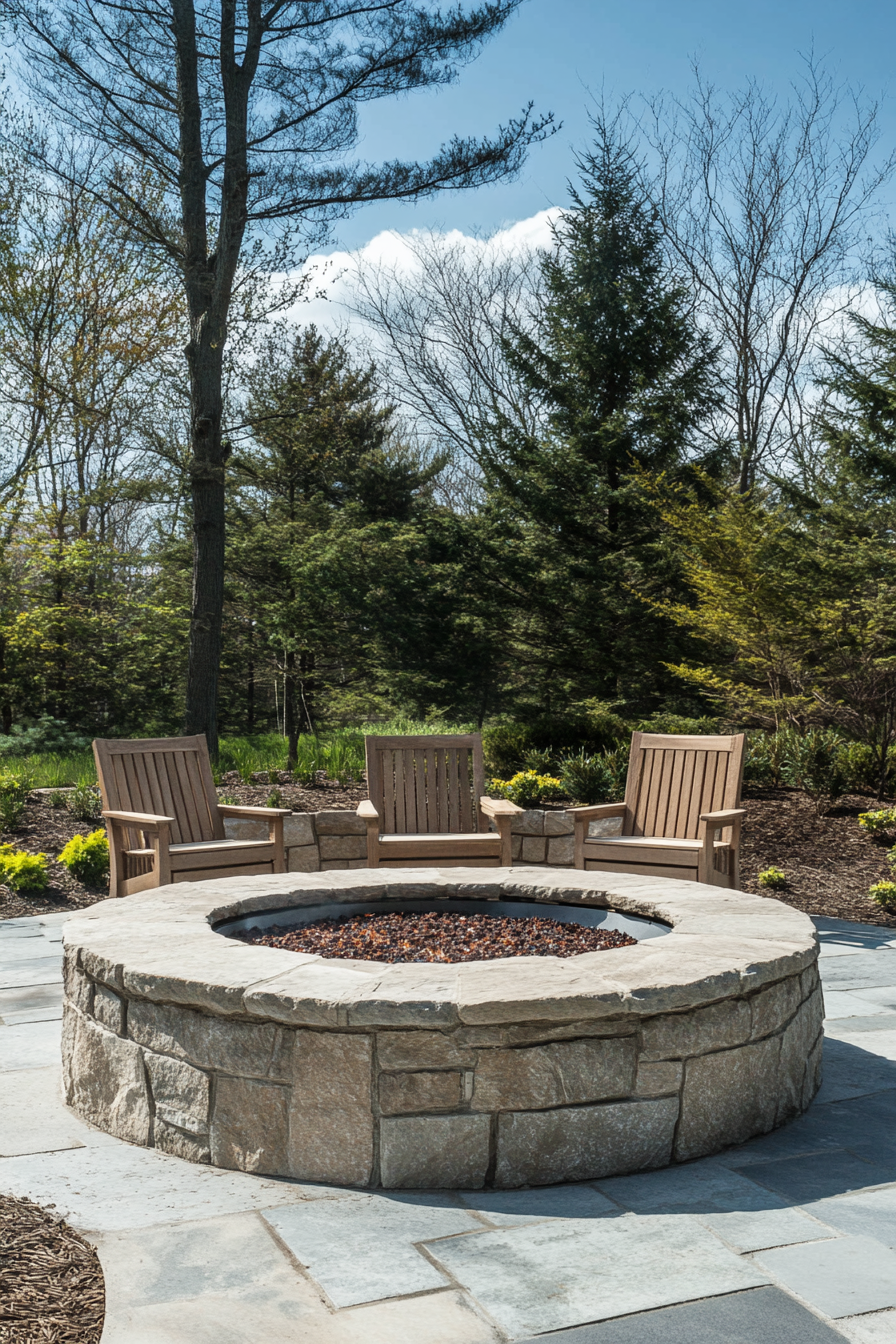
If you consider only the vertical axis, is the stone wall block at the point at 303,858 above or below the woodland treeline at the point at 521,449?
below

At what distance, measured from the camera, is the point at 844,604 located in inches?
315

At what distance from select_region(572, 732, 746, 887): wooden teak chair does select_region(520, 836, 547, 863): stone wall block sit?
0.63 m

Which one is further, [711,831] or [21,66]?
[21,66]

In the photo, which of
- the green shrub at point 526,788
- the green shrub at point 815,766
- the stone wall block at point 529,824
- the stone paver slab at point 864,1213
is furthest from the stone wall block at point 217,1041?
the green shrub at point 815,766

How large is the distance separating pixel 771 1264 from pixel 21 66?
9.83 meters

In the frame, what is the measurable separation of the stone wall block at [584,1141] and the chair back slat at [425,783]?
3004 millimetres

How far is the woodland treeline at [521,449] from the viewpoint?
10047mm

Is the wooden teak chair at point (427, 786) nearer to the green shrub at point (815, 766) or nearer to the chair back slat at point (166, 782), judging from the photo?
the chair back slat at point (166, 782)

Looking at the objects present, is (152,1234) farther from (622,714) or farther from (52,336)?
(52,336)

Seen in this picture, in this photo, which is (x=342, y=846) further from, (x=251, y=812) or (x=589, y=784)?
(x=589, y=784)

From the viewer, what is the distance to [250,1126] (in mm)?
2299

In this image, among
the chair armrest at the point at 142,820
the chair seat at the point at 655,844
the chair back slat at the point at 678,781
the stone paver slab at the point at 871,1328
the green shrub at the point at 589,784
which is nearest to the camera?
the stone paver slab at the point at 871,1328

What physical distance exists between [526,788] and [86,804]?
301 cm

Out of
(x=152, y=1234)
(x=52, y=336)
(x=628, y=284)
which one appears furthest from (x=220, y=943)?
(x=52, y=336)
